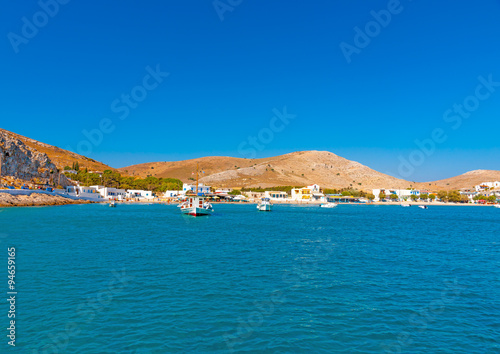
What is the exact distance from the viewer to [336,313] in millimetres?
14523

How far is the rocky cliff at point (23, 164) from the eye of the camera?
109762 millimetres

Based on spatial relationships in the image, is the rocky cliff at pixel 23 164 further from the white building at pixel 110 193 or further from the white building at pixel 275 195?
the white building at pixel 275 195

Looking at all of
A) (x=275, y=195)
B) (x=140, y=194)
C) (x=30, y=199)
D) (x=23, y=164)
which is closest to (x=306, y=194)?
(x=275, y=195)

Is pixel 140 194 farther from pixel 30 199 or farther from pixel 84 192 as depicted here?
pixel 30 199

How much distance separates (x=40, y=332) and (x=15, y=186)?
11665cm

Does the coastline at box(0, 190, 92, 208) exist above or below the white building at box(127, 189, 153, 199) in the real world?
below

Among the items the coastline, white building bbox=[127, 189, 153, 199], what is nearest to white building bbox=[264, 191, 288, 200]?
white building bbox=[127, 189, 153, 199]

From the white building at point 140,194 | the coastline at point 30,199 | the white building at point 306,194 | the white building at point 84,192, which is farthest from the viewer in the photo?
the white building at point 306,194

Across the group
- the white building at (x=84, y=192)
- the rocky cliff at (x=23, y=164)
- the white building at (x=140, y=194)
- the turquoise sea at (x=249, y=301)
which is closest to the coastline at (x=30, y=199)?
the white building at (x=84, y=192)

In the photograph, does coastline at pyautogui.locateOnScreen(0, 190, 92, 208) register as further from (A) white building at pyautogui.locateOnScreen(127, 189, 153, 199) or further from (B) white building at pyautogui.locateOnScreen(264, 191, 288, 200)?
(B) white building at pyautogui.locateOnScreen(264, 191, 288, 200)

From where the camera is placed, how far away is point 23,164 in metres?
117

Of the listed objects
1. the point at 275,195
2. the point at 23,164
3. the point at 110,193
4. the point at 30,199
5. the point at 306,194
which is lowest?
the point at 30,199

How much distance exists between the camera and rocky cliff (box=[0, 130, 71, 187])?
10976 cm

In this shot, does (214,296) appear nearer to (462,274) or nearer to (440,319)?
(440,319)
